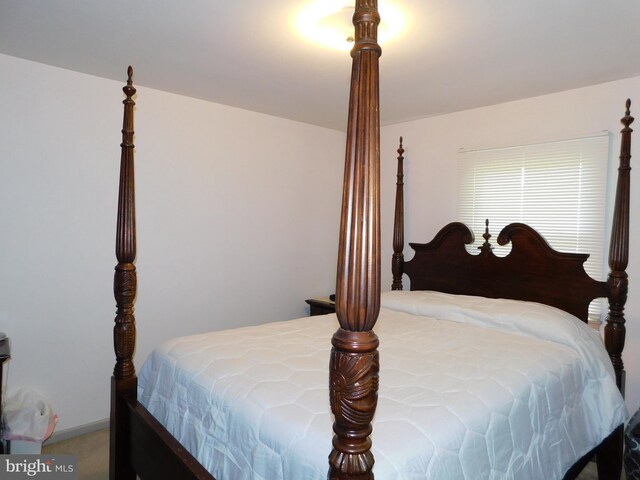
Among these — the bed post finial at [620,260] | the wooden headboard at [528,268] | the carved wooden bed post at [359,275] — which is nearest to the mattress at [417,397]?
the bed post finial at [620,260]

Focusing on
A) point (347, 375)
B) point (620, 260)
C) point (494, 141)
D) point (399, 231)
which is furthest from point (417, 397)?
point (494, 141)

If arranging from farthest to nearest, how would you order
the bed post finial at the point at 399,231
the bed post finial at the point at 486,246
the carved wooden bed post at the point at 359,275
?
the bed post finial at the point at 399,231
the bed post finial at the point at 486,246
the carved wooden bed post at the point at 359,275

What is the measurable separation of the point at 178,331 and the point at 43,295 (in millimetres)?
918

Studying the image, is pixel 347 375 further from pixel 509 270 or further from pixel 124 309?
pixel 509 270

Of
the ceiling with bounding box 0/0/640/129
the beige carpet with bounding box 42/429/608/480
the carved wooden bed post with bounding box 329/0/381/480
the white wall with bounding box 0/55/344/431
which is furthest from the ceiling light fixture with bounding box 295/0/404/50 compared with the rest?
the beige carpet with bounding box 42/429/608/480

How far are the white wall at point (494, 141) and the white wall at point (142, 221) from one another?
815 millimetres

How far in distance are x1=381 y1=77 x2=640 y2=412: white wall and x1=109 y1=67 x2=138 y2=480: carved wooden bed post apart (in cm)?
241

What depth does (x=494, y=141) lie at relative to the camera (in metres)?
3.14

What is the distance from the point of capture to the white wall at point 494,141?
8.21 feet

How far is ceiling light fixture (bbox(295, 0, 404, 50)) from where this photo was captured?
1.73 metres

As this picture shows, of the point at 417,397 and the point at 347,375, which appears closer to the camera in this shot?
the point at 347,375

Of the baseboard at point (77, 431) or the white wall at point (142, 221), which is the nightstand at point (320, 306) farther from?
the baseboard at point (77, 431)

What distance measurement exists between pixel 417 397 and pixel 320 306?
2.17 m

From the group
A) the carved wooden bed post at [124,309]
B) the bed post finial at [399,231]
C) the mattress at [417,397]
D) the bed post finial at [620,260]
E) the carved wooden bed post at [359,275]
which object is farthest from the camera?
the bed post finial at [399,231]
